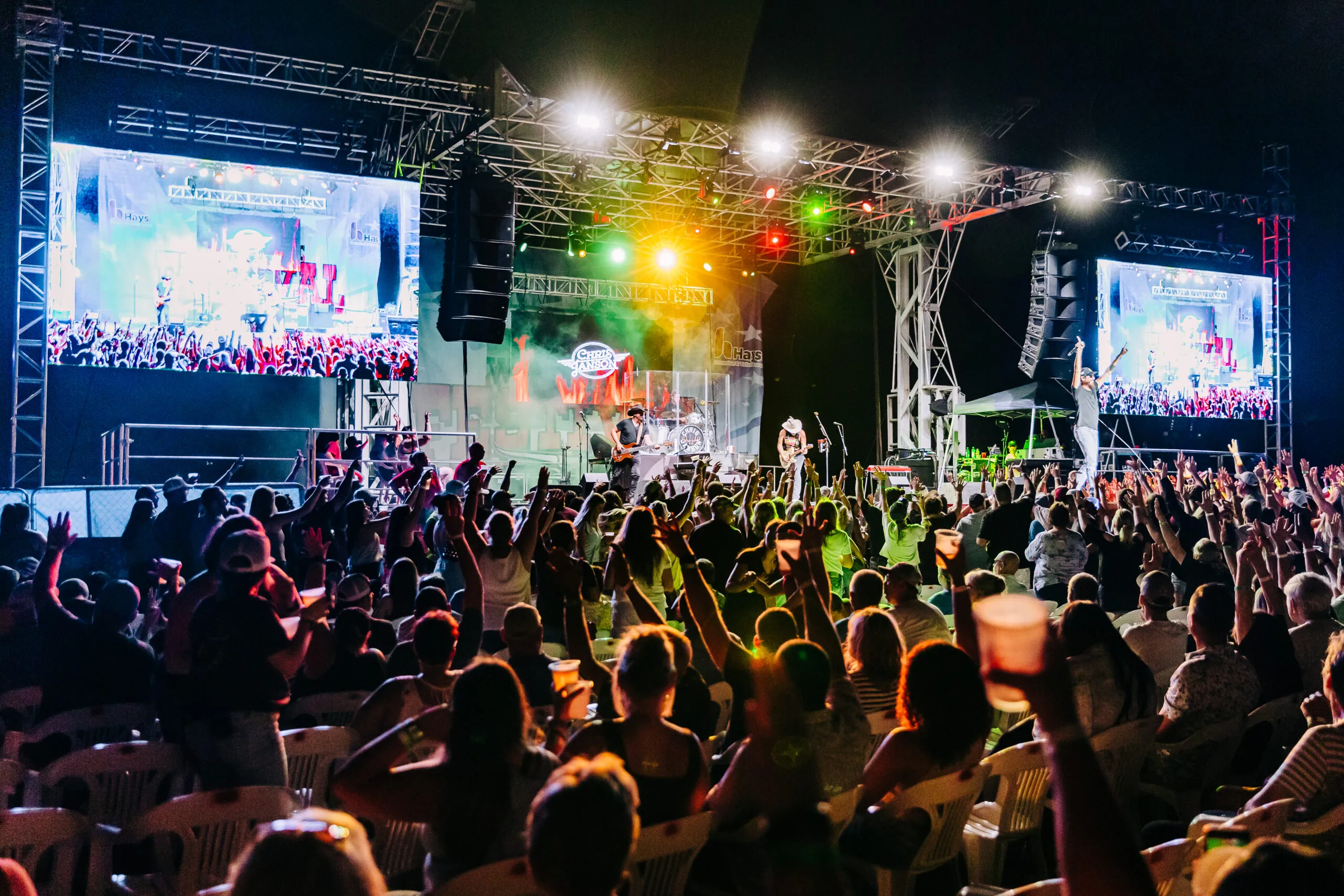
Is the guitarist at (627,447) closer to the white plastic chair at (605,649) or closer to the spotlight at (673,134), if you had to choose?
the spotlight at (673,134)

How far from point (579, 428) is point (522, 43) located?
858 cm

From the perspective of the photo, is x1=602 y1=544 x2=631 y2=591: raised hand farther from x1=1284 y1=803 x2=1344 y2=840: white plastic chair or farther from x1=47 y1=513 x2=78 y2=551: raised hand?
x1=1284 y1=803 x2=1344 y2=840: white plastic chair

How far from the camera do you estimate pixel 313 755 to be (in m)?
3.23

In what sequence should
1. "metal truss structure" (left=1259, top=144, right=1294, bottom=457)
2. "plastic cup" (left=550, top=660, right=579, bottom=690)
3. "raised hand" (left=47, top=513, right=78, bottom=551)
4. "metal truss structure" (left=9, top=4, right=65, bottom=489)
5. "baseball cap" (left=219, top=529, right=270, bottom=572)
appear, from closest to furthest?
"plastic cup" (left=550, top=660, right=579, bottom=690) → "baseball cap" (left=219, top=529, right=270, bottom=572) → "raised hand" (left=47, top=513, right=78, bottom=551) → "metal truss structure" (left=9, top=4, right=65, bottom=489) → "metal truss structure" (left=1259, top=144, right=1294, bottom=457)

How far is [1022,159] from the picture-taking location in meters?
15.0

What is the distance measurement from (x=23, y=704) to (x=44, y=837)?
5.75 ft

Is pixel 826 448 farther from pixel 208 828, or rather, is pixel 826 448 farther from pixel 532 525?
pixel 208 828

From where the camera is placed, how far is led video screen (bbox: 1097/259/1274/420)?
18.2 meters

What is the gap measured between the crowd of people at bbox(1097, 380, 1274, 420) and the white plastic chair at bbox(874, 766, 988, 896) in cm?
1664

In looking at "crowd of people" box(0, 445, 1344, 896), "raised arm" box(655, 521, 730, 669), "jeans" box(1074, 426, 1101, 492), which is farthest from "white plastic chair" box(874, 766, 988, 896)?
"jeans" box(1074, 426, 1101, 492)

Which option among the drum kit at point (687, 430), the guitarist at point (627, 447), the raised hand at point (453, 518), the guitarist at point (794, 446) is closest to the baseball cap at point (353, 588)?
the raised hand at point (453, 518)

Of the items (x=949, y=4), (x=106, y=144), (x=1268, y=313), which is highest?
(x=949, y=4)

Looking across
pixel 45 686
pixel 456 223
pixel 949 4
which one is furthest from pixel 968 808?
pixel 949 4

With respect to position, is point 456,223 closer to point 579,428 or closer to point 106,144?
point 106,144
